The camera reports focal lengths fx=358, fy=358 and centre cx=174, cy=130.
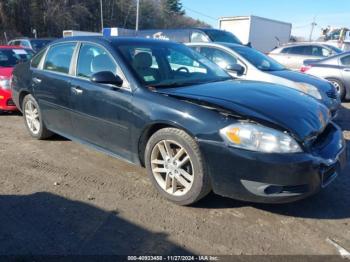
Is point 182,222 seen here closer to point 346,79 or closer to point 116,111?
point 116,111

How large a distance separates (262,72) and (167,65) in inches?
123

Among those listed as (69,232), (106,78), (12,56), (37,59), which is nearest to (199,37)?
(12,56)

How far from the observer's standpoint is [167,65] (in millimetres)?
4258

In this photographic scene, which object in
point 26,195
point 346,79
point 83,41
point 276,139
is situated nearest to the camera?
point 276,139

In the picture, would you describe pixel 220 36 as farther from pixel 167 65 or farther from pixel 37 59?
pixel 167 65

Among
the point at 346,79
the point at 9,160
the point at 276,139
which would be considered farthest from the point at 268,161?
the point at 346,79

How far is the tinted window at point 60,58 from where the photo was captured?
4688 mm

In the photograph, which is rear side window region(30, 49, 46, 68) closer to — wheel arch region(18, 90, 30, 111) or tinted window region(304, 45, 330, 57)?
wheel arch region(18, 90, 30, 111)

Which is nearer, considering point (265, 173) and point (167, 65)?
point (265, 173)

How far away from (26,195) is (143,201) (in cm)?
122

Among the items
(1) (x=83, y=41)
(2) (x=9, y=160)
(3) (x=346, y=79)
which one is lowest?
(2) (x=9, y=160)

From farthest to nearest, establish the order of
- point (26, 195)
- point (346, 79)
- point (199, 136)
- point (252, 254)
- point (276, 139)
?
point (346, 79) → point (26, 195) → point (199, 136) → point (276, 139) → point (252, 254)

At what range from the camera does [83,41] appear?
4531 millimetres

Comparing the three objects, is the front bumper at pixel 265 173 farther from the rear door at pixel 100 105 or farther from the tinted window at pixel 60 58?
→ the tinted window at pixel 60 58
